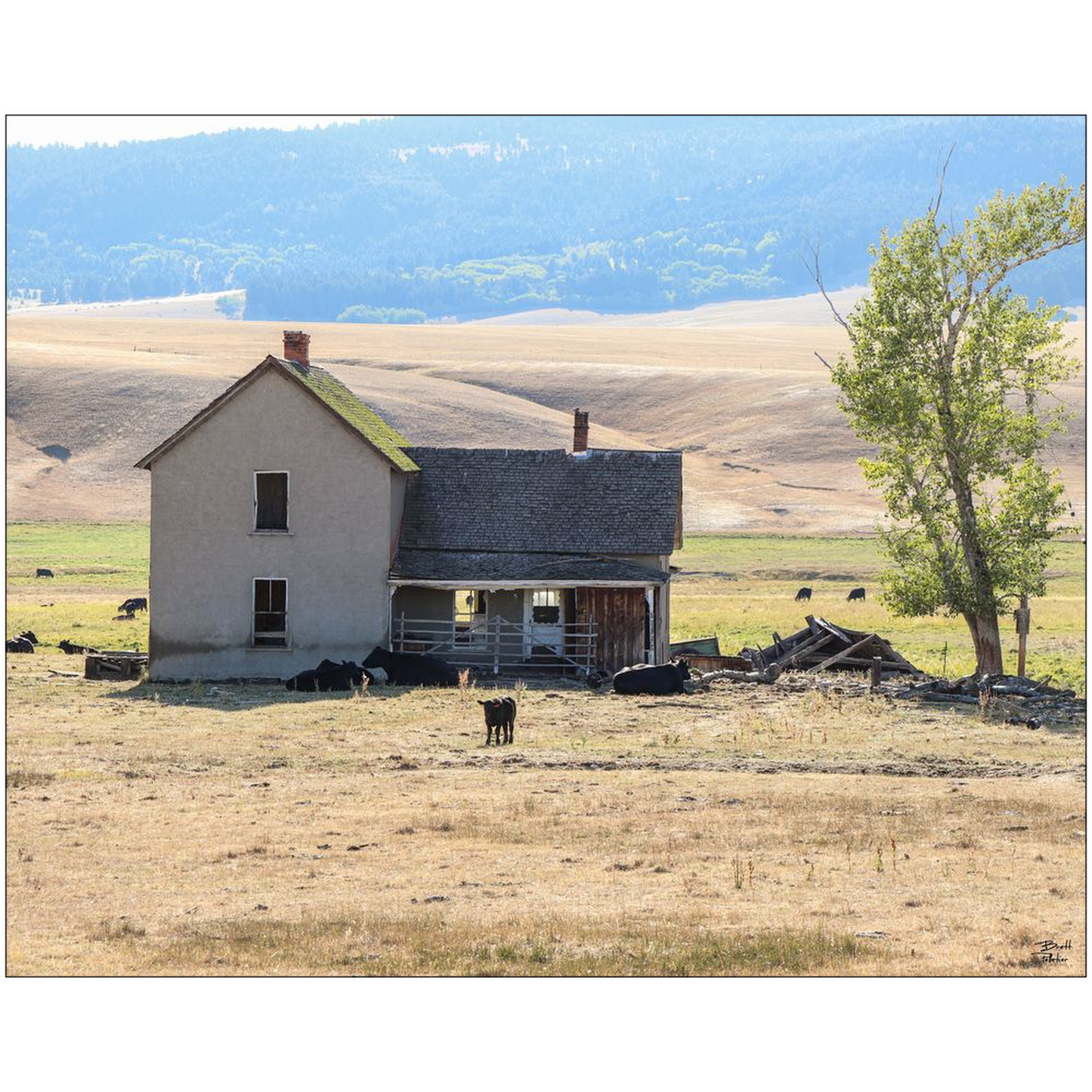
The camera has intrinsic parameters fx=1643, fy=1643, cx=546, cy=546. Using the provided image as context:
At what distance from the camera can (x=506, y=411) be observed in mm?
138000

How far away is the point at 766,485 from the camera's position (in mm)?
115500

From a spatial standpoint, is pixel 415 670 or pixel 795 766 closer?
pixel 795 766

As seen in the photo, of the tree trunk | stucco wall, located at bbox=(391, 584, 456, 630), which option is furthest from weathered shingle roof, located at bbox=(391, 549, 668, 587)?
the tree trunk

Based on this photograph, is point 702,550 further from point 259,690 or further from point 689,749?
point 689,749

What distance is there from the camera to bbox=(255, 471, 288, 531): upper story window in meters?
37.8

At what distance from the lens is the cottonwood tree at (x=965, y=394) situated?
3500cm

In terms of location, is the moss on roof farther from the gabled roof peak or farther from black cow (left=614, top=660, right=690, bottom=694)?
black cow (left=614, top=660, right=690, bottom=694)

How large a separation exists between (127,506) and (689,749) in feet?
280

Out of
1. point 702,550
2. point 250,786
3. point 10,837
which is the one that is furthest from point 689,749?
point 702,550

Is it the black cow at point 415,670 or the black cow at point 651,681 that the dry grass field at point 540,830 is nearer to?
the black cow at point 651,681

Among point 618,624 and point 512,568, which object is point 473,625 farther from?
point 618,624

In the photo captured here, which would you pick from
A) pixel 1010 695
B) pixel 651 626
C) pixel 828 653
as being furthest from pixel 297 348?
pixel 1010 695

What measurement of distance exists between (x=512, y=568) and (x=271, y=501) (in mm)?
5781

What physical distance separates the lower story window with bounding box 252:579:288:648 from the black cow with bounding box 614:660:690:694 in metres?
8.44
